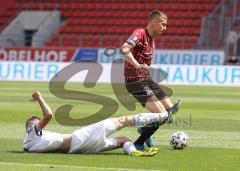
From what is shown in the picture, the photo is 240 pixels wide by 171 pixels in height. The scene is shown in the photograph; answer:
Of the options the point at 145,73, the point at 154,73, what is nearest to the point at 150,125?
the point at 145,73

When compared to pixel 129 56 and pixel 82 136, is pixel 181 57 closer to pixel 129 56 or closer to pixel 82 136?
pixel 129 56

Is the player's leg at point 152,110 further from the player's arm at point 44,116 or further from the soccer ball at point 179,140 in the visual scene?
the player's arm at point 44,116

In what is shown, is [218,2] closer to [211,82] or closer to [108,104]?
[211,82]

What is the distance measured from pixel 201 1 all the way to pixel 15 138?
32264 millimetres

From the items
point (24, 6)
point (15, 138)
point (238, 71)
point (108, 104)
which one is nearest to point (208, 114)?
point (108, 104)

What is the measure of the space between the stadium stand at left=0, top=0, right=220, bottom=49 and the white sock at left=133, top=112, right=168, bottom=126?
29.3m

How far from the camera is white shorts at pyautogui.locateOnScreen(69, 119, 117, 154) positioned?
974 cm

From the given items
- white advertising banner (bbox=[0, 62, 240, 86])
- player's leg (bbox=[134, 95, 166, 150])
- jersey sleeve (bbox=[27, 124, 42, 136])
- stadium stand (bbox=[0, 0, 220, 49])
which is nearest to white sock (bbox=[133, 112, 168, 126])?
player's leg (bbox=[134, 95, 166, 150])

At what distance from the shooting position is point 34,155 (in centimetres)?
984

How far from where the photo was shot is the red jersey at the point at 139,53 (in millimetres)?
10250

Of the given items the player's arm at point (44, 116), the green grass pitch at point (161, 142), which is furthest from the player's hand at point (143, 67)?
the player's arm at point (44, 116)

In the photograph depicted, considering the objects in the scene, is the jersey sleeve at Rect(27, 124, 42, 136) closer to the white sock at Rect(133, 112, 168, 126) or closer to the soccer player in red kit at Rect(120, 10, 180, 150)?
the white sock at Rect(133, 112, 168, 126)

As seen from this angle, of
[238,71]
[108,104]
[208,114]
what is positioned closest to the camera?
[208,114]

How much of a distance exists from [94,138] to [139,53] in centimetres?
154
